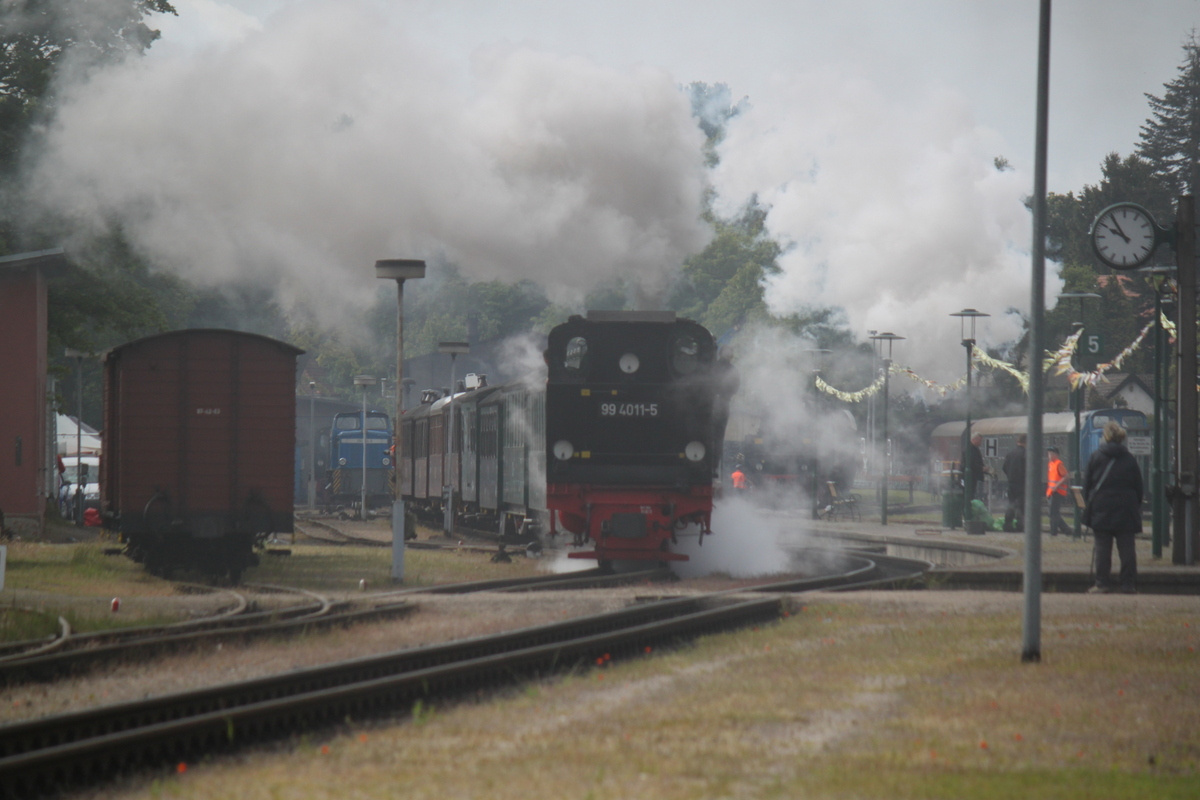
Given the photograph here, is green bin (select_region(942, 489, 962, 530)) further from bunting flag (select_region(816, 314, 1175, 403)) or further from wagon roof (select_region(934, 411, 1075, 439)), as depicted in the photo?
wagon roof (select_region(934, 411, 1075, 439))

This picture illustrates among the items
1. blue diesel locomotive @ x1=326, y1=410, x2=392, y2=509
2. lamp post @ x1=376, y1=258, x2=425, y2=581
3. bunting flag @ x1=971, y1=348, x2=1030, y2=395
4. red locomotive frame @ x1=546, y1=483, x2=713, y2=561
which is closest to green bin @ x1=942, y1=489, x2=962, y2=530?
bunting flag @ x1=971, y1=348, x2=1030, y2=395

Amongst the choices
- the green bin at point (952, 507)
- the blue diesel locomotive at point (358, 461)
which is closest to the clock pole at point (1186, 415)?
the green bin at point (952, 507)

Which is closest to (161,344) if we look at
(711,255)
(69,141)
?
(69,141)

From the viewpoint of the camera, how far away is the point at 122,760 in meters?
6.55

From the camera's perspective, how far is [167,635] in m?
11.5

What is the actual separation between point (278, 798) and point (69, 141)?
14.1 metres

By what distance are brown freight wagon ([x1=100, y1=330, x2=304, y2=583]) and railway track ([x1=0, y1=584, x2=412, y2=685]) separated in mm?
4053

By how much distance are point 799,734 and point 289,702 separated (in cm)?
289

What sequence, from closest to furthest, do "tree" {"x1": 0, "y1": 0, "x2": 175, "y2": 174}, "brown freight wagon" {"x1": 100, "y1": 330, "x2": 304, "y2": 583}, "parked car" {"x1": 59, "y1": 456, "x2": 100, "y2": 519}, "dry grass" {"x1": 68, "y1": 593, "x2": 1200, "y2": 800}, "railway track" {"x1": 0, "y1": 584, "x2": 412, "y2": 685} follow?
"dry grass" {"x1": 68, "y1": 593, "x2": 1200, "y2": 800} → "railway track" {"x1": 0, "y1": 584, "x2": 412, "y2": 685} → "brown freight wagon" {"x1": 100, "y1": 330, "x2": 304, "y2": 583} → "tree" {"x1": 0, "y1": 0, "x2": 175, "y2": 174} → "parked car" {"x1": 59, "y1": 456, "x2": 100, "y2": 519}

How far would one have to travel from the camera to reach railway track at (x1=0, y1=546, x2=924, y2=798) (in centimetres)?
641

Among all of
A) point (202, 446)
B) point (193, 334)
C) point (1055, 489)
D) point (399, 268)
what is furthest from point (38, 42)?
point (1055, 489)

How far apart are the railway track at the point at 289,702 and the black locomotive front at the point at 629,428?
4.97m

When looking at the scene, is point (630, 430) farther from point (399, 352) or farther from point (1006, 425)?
point (1006, 425)

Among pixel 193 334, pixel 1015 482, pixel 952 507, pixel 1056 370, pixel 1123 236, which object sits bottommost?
pixel 952 507
